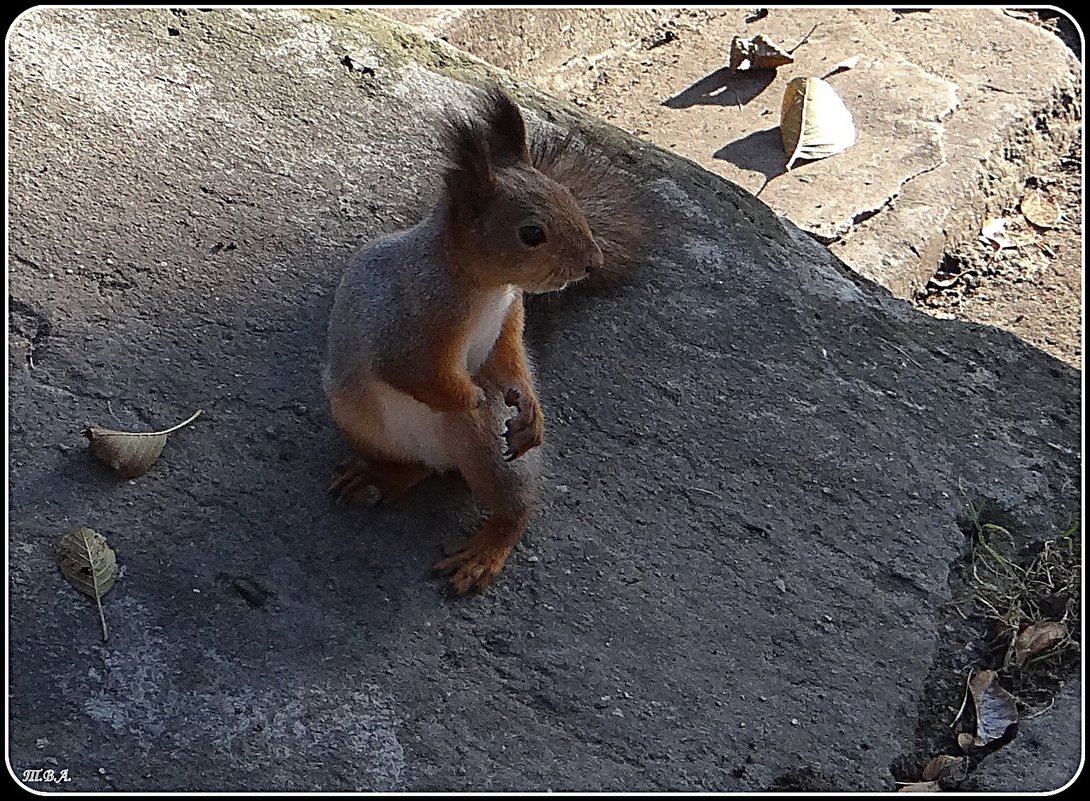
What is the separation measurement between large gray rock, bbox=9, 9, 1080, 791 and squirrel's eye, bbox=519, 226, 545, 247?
70cm

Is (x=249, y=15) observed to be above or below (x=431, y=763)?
above

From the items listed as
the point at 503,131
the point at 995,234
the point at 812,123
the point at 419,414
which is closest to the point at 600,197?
the point at 503,131

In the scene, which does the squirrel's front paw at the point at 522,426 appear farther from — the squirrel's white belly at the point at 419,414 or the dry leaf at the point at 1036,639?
the dry leaf at the point at 1036,639

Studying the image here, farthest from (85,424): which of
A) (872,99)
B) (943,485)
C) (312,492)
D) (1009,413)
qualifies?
(872,99)

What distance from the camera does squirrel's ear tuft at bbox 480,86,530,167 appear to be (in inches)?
112

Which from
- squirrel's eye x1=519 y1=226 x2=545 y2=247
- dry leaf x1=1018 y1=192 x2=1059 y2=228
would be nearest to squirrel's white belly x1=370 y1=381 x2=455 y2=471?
squirrel's eye x1=519 y1=226 x2=545 y2=247

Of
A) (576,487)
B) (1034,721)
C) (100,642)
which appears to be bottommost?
(100,642)

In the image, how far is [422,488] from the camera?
Result: 124 inches

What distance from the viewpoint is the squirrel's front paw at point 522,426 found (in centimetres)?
296

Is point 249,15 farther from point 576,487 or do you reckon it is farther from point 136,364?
point 576,487

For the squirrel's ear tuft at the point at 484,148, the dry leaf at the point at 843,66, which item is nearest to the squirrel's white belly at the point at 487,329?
the squirrel's ear tuft at the point at 484,148

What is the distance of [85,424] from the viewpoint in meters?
3.11

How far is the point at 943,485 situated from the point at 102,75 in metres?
2.97

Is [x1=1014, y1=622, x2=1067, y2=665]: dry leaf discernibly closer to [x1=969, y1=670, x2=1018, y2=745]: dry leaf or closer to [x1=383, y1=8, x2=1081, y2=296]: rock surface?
[x1=969, y1=670, x2=1018, y2=745]: dry leaf
